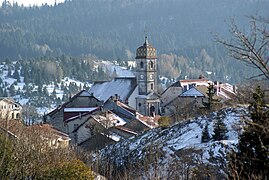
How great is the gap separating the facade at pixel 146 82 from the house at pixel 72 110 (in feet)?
16.3

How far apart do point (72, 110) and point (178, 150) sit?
29159 mm

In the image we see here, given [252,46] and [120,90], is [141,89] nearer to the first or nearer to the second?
[120,90]

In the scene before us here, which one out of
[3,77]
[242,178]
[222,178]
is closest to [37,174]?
[222,178]

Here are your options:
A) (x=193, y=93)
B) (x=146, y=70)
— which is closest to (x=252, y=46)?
(x=193, y=93)

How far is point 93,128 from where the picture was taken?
34875 millimetres

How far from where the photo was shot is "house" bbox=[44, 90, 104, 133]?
152 ft

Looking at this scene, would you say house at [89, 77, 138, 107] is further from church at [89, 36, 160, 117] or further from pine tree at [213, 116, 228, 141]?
pine tree at [213, 116, 228, 141]

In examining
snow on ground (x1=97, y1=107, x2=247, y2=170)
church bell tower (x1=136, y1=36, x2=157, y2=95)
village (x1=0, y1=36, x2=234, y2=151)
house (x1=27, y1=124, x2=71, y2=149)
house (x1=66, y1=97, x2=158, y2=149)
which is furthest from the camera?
church bell tower (x1=136, y1=36, x2=157, y2=95)

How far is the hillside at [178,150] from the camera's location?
1819 centimetres

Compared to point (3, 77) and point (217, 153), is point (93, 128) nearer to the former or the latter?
point (217, 153)

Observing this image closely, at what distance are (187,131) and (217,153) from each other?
11.5 ft

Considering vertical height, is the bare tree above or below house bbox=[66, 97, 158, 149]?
above

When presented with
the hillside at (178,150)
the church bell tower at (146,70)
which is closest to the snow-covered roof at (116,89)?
the church bell tower at (146,70)

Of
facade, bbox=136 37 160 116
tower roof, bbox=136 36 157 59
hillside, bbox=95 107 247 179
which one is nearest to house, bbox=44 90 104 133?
facade, bbox=136 37 160 116
